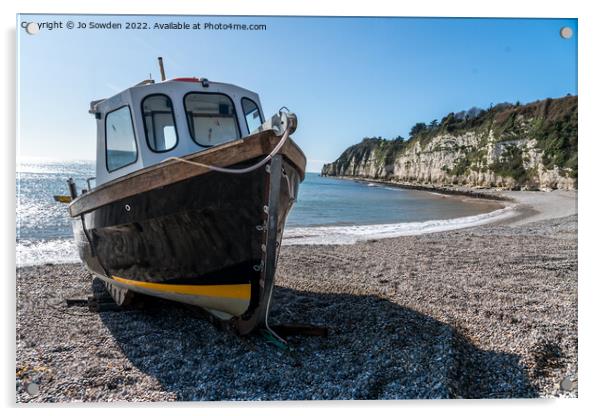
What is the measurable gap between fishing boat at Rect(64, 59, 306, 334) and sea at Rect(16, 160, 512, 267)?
387mm

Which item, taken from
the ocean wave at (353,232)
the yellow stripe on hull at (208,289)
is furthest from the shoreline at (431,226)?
the yellow stripe on hull at (208,289)

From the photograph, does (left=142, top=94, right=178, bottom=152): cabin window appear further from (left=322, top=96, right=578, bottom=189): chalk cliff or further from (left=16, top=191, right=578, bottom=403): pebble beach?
(left=322, top=96, right=578, bottom=189): chalk cliff

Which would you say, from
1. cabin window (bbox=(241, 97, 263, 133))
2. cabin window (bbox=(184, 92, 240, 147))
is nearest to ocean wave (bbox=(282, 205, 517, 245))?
cabin window (bbox=(241, 97, 263, 133))

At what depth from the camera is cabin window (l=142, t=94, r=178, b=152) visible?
370cm

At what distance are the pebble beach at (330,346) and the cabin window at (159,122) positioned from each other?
1520 millimetres

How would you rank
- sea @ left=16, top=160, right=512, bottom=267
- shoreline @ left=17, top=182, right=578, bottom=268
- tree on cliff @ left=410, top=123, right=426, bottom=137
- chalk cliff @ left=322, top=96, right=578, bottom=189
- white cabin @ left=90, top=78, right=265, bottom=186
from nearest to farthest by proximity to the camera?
sea @ left=16, top=160, right=512, bottom=267 < white cabin @ left=90, top=78, right=265, bottom=186 < chalk cliff @ left=322, top=96, right=578, bottom=189 < shoreline @ left=17, top=182, right=578, bottom=268 < tree on cliff @ left=410, top=123, right=426, bottom=137

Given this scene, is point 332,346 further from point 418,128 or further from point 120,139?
point 418,128

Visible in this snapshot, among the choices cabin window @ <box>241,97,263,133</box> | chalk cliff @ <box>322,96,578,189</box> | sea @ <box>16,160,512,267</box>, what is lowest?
sea @ <box>16,160,512,267</box>

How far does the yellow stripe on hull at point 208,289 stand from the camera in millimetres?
3287

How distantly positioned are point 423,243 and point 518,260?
225 cm

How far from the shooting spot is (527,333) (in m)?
3.53
